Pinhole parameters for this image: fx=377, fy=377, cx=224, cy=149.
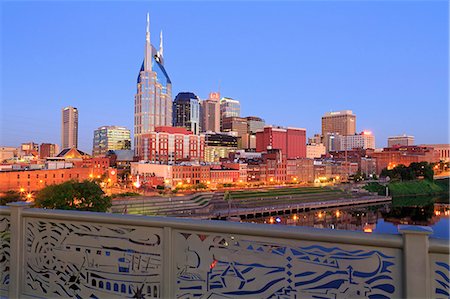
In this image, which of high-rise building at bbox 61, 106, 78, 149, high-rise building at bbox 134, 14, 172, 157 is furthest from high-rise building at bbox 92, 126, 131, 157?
high-rise building at bbox 61, 106, 78, 149

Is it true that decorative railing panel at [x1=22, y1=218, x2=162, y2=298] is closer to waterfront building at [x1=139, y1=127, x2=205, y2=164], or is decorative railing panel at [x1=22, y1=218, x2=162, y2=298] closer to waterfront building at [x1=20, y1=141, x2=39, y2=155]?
waterfront building at [x1=139, y1=127, x2=205, y2=164]

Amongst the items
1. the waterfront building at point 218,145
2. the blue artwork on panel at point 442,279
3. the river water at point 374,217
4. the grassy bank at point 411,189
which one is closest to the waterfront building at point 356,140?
the waterfront building at point 218,145

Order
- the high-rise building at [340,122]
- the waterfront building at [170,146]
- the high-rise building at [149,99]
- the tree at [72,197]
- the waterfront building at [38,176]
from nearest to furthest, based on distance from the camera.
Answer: the tree at [72,197]
the waterfront building at [38,176]
the waterfront building at [170,146]
the high-rise building at [149,99]
the high-rise building at [340,122]

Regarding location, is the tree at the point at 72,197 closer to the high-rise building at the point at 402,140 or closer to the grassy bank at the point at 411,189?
the grassy bank at the point at 411,189

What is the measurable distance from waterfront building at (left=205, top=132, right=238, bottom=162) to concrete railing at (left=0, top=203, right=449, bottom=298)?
106 m

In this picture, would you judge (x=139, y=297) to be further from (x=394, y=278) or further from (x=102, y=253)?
(x=394, y=278)

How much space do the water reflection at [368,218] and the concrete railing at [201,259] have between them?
1259 inches

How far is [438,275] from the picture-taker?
6.09 feet

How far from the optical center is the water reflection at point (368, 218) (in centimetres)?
3441

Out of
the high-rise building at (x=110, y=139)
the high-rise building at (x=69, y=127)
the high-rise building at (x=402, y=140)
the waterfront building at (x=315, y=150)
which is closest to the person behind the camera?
the waterfront building at (x=315, y=150)

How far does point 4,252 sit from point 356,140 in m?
153

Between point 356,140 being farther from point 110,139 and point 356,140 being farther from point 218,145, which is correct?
point 110,139

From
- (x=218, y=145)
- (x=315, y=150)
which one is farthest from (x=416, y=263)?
(x=315, y=150)

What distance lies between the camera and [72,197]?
19.0 meters
